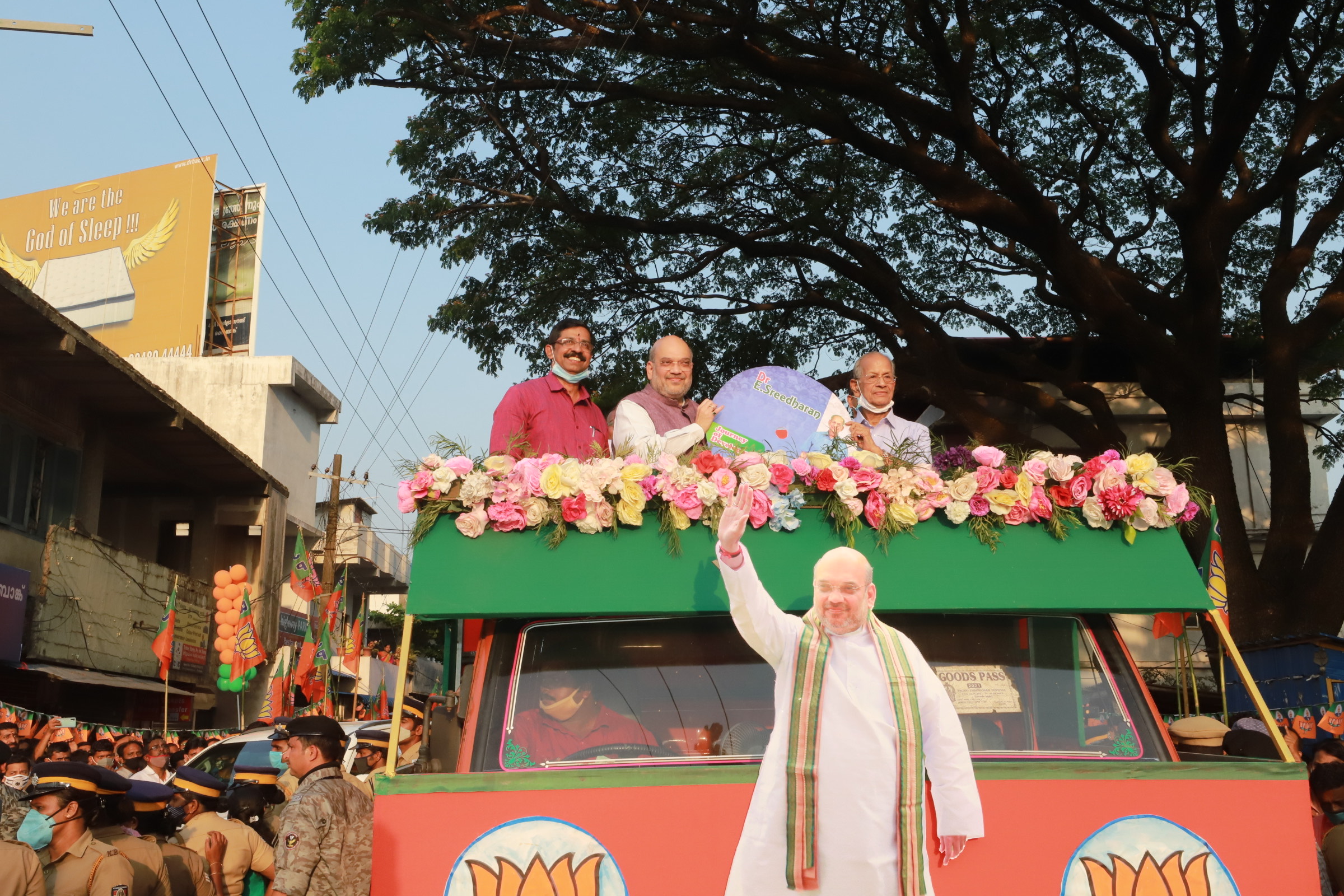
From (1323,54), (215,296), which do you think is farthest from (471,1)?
(215,296)

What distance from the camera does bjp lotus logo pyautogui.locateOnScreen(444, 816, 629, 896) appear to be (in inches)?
171

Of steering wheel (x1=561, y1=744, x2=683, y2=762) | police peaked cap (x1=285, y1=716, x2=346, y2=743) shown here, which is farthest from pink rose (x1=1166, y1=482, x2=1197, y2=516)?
police peaked cap (x1=285, y1=716, x2=346, y2=743)

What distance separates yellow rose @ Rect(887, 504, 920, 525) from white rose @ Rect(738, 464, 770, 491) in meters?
0.54

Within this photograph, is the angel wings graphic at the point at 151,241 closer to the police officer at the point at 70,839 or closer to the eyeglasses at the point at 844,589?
the police officer at the point at 70,839

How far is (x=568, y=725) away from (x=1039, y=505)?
7.06 ft

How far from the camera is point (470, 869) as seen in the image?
4363 millimetres

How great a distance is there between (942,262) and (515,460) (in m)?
13.2

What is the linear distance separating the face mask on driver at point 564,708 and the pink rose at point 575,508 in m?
0.72

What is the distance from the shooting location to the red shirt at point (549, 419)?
644cm

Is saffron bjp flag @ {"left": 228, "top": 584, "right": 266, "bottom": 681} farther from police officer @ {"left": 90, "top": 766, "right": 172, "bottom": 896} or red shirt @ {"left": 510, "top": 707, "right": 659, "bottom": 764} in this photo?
red shirt @ {"left": 510, "top": 707, "right": 659, "bottom": 764}

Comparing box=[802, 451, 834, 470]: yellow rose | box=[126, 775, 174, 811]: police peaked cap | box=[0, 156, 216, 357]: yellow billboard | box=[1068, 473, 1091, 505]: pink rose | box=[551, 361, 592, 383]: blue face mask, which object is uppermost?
box=[0, 156, 216, 357]: yellow billboard

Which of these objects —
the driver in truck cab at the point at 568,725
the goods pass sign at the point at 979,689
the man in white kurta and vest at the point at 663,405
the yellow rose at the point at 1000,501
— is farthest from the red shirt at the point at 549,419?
the goods pass sign at the point at 979,689

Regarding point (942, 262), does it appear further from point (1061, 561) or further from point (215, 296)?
point (215, 296)

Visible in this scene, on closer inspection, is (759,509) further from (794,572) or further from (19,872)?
(19,872)
